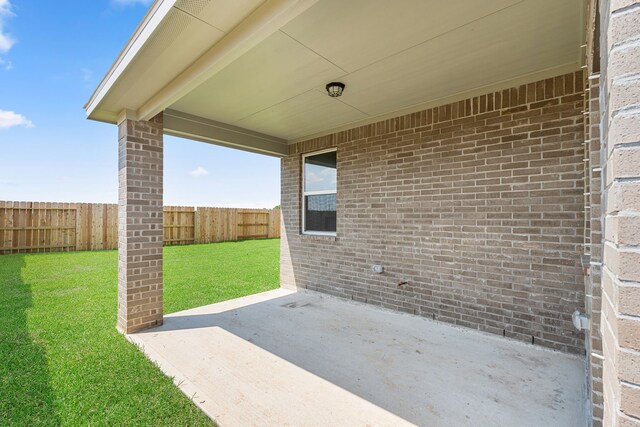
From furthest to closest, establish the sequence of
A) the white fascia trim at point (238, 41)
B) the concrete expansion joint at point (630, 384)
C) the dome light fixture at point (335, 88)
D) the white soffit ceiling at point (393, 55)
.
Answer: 1. the dome light fixture at point (335, 88)
2. the white soffit ceiling at point (393, 55)
3. the white fascia trim at point (238, 41)
4. the concrete expansion joint at point (630, 384)

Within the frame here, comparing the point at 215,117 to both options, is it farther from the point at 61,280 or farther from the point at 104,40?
the point at 61,280

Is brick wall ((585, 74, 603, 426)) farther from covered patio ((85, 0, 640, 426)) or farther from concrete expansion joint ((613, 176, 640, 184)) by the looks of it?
concrete expansion joint ((613, 176, 640, 184))

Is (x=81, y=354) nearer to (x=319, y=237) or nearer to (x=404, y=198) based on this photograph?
(x=319, y=237)

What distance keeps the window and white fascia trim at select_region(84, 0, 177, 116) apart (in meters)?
3.38

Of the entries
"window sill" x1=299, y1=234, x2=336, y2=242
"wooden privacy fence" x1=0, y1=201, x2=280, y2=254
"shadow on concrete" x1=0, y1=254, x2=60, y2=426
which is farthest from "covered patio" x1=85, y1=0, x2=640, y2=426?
"wooden privacy fence" x1=0, y1=201, x2=280, y2=254

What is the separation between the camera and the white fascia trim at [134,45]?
6.72 ft

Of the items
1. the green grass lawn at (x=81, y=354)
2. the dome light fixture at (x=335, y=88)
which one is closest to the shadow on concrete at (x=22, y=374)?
the green grass lawn at (x=81, y=354)

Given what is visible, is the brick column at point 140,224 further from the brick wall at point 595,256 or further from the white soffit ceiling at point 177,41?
the brick wall at point 595,256

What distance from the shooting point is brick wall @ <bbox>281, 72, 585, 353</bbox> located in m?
3.18

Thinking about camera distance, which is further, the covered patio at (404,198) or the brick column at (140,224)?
the brick column at (140,224)

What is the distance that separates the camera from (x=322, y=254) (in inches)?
216

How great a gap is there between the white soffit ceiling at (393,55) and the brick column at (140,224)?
0.79 meters

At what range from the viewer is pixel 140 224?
3.69 m

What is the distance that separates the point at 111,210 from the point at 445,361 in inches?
510
